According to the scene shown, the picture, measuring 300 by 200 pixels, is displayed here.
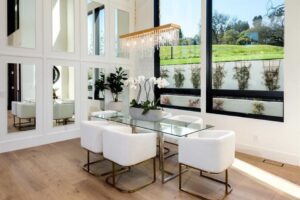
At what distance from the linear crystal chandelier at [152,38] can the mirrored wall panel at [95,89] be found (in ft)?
6.00

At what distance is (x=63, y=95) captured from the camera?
202 inches

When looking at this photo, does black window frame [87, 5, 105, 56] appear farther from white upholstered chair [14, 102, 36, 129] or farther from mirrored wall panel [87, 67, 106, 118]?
white upholstered chair [14, 102, 36, 129]

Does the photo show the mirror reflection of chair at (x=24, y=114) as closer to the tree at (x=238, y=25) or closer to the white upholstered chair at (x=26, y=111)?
the white upholstered chair at (x=26, y=111)

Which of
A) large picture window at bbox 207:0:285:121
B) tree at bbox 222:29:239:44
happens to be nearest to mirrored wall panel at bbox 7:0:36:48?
large picture window at bbox 207:0:285:121

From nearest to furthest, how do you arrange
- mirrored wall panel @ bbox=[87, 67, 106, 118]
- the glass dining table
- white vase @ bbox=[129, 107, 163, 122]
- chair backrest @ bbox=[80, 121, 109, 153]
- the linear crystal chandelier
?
the glass dining table
chair backrest @ bbox=[80, 121, 109, 153]
the linear crystal chandelier
white vase @ bbox=[129, 107, 163, 122]
mirrored wall panel @ bbox=[87, 67, 106, 118]

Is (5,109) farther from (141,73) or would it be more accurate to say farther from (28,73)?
(141,73)

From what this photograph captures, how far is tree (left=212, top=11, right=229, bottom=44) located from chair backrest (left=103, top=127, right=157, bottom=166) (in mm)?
2821

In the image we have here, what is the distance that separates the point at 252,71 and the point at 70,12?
4123 millimetres

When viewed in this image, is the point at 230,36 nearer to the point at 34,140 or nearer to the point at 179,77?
the point at 179,77

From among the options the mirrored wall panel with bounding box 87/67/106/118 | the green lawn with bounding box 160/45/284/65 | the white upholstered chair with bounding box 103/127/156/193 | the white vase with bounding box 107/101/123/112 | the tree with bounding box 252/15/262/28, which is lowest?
the white upholstered chair with bounding box 103/127/156/193

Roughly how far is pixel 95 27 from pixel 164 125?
3608 mm

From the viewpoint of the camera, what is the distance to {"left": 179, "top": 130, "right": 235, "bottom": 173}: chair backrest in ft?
8.20

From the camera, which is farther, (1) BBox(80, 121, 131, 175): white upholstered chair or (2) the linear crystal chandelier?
(2) the linear crystal chandelier

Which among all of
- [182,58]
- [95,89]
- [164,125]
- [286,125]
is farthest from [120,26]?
[286,125]
